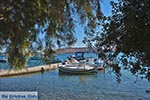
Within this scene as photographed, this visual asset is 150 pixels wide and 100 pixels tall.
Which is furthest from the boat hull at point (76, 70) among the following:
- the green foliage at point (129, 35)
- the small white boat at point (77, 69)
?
the green foliage at point (129, 35)

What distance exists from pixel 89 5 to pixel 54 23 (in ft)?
2.29

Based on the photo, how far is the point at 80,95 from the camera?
23688mm

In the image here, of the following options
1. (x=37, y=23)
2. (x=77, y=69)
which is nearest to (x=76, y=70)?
(x=77, y=69)

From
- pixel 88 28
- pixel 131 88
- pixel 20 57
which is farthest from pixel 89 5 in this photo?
pixel 131 88

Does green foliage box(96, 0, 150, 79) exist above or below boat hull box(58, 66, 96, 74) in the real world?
above

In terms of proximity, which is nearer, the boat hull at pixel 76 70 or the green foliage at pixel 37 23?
the green foliage at pixel 37 23

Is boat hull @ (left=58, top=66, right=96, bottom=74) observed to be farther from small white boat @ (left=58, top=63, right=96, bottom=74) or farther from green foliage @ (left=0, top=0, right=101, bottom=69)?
green foliage @ (left=0, top=0, right=101, bottom=69)

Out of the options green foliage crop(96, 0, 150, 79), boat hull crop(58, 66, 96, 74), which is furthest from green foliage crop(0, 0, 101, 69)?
boat hull crop(58, 66, 96, 74)

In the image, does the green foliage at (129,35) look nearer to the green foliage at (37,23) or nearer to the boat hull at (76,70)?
the green foliage at (37,23)

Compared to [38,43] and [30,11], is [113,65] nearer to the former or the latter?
[38,43]

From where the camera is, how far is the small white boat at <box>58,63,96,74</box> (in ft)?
137

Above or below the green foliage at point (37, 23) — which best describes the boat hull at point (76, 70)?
below

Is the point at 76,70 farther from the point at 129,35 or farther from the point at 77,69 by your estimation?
the point at 129,35

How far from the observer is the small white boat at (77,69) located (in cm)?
4180
